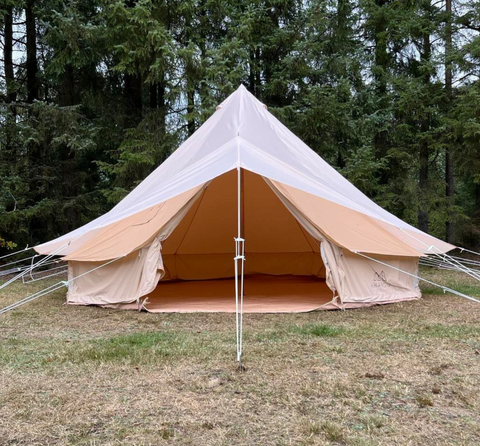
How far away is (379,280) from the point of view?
4.54 metres

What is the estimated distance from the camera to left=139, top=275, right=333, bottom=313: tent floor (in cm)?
442

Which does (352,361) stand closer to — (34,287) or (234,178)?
(234,178)

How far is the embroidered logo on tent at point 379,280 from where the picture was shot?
14.8 ft

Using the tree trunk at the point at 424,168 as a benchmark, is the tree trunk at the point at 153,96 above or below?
above

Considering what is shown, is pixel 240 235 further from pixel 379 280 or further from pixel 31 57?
pixel 31 57

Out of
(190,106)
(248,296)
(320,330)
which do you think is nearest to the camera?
(320,330)

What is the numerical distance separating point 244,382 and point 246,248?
477 cm

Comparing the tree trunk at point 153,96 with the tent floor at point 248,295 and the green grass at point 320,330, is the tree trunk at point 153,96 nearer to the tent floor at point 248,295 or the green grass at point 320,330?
the tent floor at point 248,295

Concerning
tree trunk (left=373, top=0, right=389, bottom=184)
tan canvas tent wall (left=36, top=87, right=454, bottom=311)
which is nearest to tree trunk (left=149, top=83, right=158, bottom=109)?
tan canvas tent wall (left=36, top=87, right=454, bottom=311)

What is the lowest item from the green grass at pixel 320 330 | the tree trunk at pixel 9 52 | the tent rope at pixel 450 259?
the green grass at pixel 320 330

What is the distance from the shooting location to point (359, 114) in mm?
8859

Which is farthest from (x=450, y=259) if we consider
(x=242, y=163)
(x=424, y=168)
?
(x=424, y=168)

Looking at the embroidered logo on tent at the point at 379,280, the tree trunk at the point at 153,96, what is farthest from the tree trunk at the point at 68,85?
the embroidered logo on tent at the point at 379,280

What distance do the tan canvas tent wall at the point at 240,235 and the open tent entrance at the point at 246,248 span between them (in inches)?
Result: 2.2
